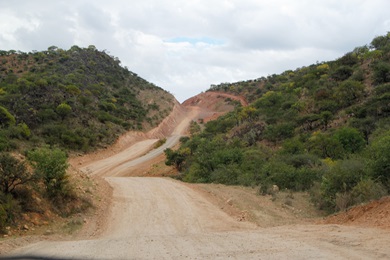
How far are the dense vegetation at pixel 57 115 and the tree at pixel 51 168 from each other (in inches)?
1.5

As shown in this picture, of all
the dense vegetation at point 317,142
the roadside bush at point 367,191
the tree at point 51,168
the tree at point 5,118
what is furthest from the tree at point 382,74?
the tree at point 5,118

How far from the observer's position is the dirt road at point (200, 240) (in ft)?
28.6

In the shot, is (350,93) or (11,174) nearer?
(11,174)

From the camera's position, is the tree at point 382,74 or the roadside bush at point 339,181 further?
the tree at point 382,74

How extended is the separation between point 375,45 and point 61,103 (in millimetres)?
45317

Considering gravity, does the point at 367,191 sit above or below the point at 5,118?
below

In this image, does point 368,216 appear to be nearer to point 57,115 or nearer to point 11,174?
point 11,174

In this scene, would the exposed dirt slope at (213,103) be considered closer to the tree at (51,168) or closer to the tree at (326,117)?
the tree at (326,117)

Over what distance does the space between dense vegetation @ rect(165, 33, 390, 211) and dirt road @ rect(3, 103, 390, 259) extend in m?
4.53

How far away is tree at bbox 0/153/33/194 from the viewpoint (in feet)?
46.7

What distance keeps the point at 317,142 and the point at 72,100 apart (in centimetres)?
Result: 3289

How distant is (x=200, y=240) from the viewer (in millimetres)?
10719

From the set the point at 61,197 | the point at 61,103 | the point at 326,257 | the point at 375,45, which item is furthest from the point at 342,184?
the point at 375,45

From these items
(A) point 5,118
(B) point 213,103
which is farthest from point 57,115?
(B) point 213,103
